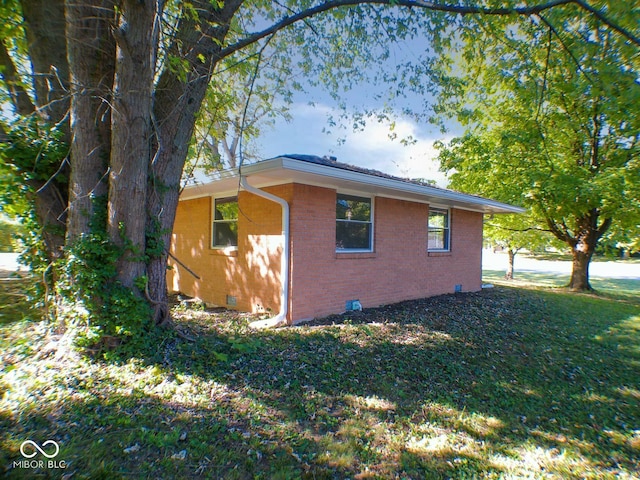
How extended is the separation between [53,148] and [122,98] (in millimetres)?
1104

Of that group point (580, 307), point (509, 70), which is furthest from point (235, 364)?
point (580, 307)

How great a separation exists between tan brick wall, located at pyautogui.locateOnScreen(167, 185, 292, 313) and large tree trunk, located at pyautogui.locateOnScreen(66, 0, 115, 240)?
2.40 meters

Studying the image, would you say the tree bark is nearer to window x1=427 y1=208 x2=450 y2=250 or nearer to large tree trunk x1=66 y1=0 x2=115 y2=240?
large tree trunk x1=66 y1=0 x2=115 y2=240

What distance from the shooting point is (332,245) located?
270 inches

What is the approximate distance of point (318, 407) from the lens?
3.47m

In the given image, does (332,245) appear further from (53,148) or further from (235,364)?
(53,148)

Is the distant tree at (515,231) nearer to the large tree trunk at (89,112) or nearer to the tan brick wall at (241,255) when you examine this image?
the tan brick wall at (241,255)

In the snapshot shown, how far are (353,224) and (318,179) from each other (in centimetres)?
176

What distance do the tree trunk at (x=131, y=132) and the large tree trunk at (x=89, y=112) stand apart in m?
0.28

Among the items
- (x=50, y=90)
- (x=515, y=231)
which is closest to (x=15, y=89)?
(x=50, y=90)

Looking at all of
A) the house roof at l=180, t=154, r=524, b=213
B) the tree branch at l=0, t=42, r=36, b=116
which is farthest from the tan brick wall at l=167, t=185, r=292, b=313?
the tree branch at l=0, t=42, r=36, b=116

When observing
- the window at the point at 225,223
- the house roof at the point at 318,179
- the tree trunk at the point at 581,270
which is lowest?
the tree trunk at the point at 581,270

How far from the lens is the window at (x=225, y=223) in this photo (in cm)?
802

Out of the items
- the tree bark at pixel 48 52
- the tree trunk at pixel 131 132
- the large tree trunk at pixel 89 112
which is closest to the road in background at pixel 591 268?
the tree trunk at pixel 131 132
